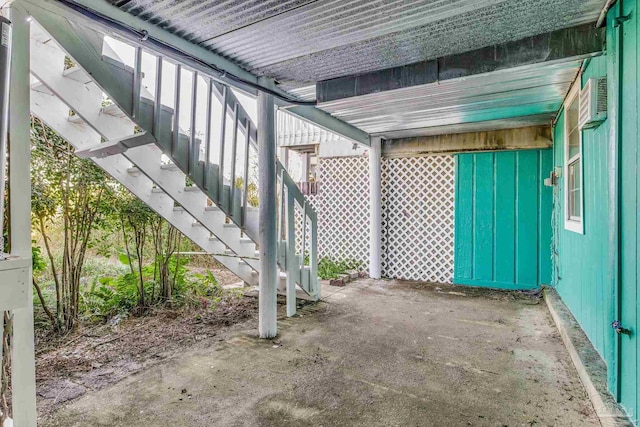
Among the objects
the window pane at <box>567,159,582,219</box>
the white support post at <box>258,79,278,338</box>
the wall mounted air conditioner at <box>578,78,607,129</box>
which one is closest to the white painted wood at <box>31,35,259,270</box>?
the white support post at <box>258,79,278,338</box>

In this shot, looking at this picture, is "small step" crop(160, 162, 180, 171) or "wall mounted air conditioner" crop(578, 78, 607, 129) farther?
"small step" crop(160, 162, 180, 171)

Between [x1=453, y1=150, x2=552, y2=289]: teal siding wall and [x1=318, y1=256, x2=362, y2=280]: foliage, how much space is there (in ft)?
5.87

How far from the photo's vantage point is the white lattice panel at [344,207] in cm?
653

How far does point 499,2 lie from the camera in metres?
2.15

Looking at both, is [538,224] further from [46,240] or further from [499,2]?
[46,240]

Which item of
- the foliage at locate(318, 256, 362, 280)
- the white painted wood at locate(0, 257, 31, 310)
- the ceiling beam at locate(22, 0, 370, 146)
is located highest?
the ceiling beam at locate(22, 0, 370, 146)

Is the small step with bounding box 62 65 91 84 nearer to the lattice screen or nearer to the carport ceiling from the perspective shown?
the carport ceiling

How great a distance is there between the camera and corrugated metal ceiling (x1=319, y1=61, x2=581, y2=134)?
322 centimetres

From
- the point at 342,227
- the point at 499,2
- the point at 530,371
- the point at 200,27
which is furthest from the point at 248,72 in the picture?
the point at 342,227

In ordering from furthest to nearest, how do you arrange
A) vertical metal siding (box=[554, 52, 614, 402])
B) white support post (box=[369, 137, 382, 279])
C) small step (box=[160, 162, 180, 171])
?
white support post (box=[369, 137, 382, 279])
small step (box=[160, 162, 180, 171])
vertical metal siding (box=[554, 52, 614, 402])

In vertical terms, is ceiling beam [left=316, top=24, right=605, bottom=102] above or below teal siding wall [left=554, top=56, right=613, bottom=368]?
above

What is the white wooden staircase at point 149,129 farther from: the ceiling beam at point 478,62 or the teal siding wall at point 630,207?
the teal siding wall at point 630,207

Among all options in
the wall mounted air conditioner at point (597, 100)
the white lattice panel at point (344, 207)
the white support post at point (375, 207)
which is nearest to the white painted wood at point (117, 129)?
the white support post at point (375, 207)

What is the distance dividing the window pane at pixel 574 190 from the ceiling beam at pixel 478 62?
4.58 ft
